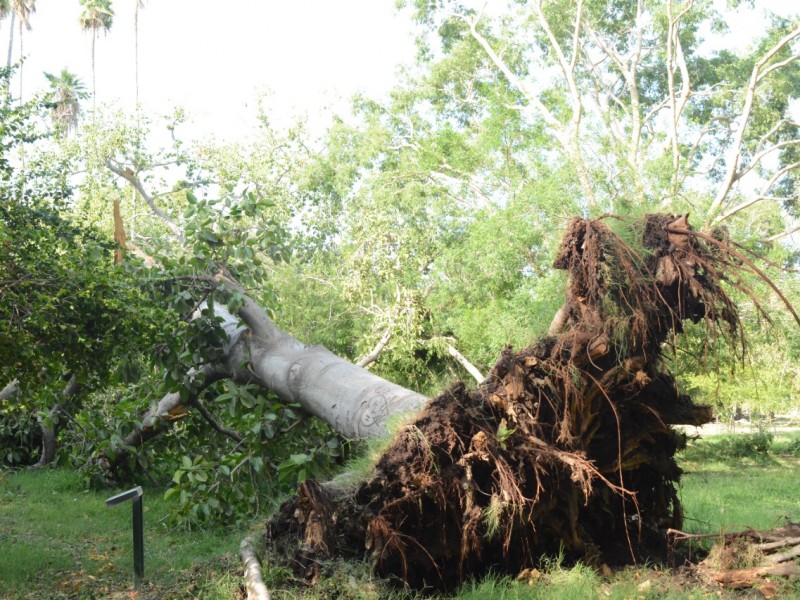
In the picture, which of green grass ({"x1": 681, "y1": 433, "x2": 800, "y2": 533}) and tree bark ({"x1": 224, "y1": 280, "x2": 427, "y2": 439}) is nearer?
tree bark ({"x1": 224, "y1": 280, "x2": 427, "y2": 439})

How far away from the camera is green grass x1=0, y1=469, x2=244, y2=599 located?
18.7 feet

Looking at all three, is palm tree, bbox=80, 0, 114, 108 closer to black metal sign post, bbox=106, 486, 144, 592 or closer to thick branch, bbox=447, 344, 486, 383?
thick branch, bbox=447, 344, 486, 383

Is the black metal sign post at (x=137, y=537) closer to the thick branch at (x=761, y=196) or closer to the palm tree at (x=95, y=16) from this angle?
the thick branch at (x=761, y=196)

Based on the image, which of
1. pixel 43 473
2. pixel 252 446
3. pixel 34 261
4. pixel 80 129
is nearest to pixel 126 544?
pixel 252 446

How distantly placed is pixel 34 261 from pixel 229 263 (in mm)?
3217

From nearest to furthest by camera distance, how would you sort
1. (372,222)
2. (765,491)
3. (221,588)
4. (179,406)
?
(221,588)
(179,406)
(765,491)
(372,222)

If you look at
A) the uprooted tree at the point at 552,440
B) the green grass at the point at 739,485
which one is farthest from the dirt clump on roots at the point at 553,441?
the green grass at the point at 739,485

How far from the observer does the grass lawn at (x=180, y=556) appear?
5.08 metres

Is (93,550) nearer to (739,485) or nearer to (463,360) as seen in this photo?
(739,485)

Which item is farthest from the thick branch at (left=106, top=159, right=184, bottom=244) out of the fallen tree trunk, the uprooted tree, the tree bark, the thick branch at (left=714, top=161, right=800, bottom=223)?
the thick branch at (left=714, top=161, right=800, bottom=223)

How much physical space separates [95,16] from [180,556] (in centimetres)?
3674

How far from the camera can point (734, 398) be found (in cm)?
2108

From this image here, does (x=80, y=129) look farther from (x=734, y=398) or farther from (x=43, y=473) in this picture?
(x=734, y=398)

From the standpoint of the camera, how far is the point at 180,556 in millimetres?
7141
